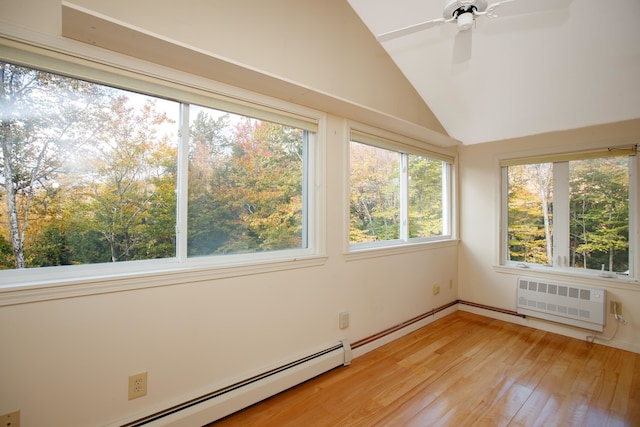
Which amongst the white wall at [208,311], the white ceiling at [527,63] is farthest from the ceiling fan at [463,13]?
the white wall at [208,311]

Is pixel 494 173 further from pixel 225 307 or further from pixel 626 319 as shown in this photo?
pixel 225 307

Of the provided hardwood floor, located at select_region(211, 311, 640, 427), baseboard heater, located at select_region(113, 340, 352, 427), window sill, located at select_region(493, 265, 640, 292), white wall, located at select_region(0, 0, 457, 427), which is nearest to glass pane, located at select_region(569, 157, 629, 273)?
window sill, located at select_region(493, 265, 640, 292)

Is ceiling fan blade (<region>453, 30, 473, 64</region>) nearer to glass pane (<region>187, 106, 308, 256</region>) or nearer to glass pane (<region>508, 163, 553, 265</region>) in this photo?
glass pane (<region>187, 106, 308, 256</region>)

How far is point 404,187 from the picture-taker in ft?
10.7

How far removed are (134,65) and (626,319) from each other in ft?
14.7

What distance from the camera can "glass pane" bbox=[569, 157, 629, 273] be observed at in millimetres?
2809

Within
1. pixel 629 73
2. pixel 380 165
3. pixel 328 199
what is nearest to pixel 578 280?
pixel 629 73

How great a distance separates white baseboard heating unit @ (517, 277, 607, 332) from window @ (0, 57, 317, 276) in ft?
9.42

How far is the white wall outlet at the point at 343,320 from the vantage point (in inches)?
97.0

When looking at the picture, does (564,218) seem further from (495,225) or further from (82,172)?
(82,172)

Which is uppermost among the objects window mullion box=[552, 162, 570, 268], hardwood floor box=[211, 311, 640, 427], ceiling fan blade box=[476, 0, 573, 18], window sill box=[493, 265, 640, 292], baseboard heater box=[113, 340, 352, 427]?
ceiling fan blade box=[476, 0, 573, 18]

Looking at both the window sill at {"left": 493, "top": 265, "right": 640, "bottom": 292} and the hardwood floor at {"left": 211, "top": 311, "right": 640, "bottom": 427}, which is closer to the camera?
the hardwood floor at {"left": 211, "top": 311, "right": 640, "bottom": 427}

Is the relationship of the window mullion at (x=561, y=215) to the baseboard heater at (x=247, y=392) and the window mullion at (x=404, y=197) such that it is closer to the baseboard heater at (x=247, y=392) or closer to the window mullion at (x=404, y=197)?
the window mullion at (x=404, y=197)

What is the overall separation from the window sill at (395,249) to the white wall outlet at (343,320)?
0.47 m
